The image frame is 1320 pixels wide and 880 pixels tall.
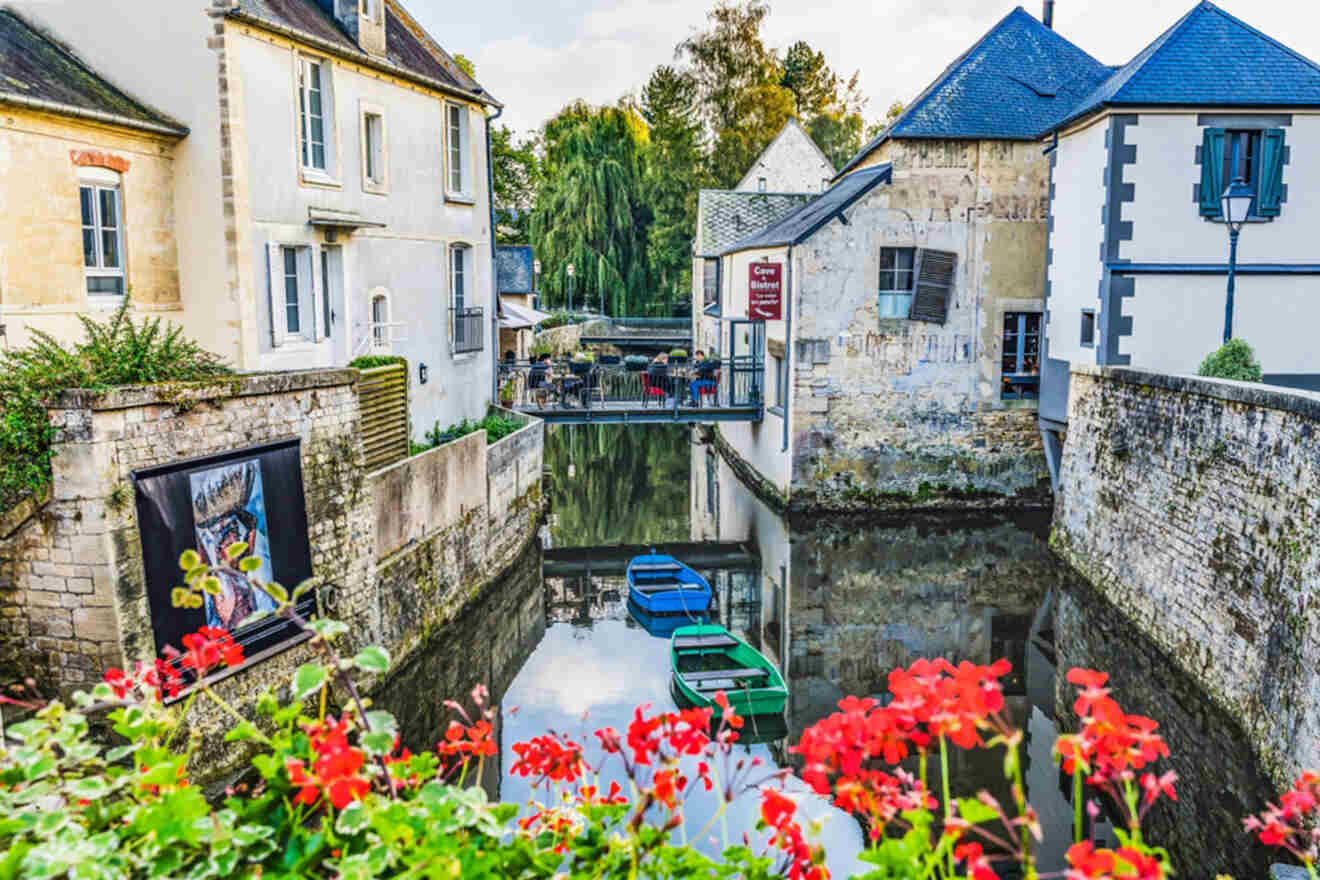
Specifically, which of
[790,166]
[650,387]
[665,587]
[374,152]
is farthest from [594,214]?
[665,587]

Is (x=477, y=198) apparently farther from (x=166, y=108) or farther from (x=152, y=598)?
(x=152, y=598)

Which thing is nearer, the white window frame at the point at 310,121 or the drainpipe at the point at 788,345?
the white window frame at the point at 310,121

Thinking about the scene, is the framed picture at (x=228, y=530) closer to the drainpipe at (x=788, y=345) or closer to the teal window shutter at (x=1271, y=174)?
the drainpipe at (x=788, y=345)

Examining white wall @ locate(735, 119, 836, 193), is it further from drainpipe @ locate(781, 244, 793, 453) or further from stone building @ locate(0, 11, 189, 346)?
stone building @ locate(0, 11, 189, 346)

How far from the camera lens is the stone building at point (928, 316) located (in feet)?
61.4

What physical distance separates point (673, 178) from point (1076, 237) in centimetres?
2735

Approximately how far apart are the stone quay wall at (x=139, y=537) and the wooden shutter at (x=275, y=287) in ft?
8.61

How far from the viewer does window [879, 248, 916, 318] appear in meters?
18.9

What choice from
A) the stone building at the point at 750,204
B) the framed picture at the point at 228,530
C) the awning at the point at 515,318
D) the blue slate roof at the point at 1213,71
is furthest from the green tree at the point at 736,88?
the framed picture at the point at 228,530

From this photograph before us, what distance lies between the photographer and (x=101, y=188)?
36.9 ft

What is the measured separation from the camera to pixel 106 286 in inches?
451

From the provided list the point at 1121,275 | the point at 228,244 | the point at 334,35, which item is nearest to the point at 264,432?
the point at 228,244

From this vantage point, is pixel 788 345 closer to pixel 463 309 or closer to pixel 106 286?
pixel 463 309

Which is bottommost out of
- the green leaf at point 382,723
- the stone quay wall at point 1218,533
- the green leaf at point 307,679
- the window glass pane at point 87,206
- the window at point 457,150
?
the stone quay wall at point 1218,533
